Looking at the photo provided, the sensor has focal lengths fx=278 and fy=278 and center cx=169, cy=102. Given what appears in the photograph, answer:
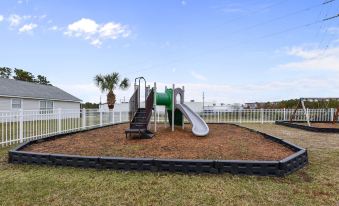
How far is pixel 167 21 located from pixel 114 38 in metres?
3.76

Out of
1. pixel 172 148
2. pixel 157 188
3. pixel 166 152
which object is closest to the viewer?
pixel 157 188

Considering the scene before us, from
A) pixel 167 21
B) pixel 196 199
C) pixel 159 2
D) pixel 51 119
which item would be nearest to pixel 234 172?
pixel 196 199

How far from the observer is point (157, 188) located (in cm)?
455

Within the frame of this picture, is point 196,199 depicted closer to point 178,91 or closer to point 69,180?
point 69,180

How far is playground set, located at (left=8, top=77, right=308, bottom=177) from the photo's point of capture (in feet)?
17.6

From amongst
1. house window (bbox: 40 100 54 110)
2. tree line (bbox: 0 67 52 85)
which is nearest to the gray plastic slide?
house window (bbox: 40 100 54 110)

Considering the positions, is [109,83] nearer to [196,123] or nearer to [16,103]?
[16,103]

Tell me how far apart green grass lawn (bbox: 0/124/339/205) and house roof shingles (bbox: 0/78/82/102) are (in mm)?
19599

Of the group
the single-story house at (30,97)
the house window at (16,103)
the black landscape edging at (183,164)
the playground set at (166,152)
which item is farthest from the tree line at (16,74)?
the black landscape edging at (183,164)

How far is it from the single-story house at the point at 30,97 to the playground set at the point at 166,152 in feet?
49.1

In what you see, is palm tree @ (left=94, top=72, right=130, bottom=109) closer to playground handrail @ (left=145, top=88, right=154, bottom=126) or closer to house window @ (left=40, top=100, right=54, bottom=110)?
house window @ (left=40, top=100, right=54, bottom=110)

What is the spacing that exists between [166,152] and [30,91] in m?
22.7

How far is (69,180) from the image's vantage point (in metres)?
4.97

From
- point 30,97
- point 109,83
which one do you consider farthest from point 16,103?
point 109,83
